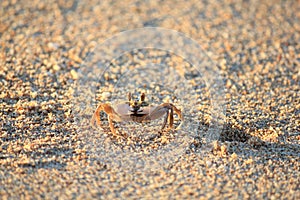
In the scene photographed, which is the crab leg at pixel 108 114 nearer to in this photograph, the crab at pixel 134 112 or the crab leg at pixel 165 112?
the crab at pixel 134 112

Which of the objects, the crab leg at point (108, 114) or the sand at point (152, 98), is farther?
the crab leg at point (108, 114)

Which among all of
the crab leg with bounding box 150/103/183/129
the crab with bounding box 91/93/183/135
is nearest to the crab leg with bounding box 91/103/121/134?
the crab with bounding box 91/93/183/135

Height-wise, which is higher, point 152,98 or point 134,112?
point 152,98

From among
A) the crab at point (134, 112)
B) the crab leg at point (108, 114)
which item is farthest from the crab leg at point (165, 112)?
the crab leg at point (108, 114)

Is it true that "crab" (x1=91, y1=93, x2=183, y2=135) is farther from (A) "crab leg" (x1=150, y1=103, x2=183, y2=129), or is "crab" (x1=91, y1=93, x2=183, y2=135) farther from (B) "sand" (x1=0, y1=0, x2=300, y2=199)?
(B) "sand" (x1=0, y1=0, x2=300, y2=199)

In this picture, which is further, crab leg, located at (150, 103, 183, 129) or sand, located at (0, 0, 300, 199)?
crab leg, located at (150, 103, 183, 129)

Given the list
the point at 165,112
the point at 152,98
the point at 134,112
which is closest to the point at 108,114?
the point at 134,112

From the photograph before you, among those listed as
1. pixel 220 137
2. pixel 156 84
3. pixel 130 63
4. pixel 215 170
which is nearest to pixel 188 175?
pixel 215 170

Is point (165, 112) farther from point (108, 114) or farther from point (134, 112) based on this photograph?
point (108, 114)

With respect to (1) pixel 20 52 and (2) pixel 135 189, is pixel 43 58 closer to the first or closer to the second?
(1) pixel 20 52
